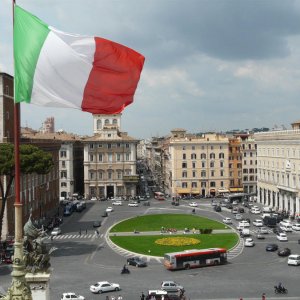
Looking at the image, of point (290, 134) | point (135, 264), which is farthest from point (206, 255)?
point (290, 134)

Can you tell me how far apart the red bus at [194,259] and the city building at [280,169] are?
107 ft

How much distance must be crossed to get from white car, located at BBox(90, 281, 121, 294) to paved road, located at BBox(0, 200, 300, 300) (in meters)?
0.44

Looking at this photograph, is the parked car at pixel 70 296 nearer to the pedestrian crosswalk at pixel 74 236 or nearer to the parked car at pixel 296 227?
the pedestrian crosswalk at pixel 74 236

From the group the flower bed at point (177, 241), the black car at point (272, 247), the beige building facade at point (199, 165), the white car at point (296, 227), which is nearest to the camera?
the black car at point (272, 247)

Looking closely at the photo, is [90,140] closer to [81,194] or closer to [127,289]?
[81,194]

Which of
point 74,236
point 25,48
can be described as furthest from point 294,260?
point 25,48

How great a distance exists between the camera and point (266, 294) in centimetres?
3238

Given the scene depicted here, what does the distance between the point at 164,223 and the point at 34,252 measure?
50.9m

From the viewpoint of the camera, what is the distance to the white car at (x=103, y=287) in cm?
3319

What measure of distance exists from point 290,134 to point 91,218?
30.3m

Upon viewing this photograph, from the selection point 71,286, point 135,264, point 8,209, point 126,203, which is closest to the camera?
point 71,286

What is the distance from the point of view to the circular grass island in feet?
159

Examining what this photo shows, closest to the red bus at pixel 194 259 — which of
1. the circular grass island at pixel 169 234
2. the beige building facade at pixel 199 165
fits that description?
the circular grass island at pixel 169 234

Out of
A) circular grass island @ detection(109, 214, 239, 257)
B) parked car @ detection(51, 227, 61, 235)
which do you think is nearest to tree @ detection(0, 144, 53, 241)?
circular grass island @ detection(109, 214, 239, 257)
